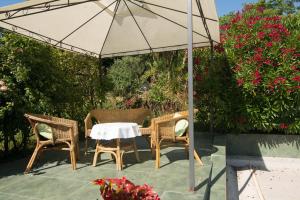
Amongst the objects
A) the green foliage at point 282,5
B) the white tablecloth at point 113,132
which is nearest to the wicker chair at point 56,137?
the white tablecloth at point 113,132

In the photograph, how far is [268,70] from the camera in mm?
7297

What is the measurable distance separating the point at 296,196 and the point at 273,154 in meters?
2.12

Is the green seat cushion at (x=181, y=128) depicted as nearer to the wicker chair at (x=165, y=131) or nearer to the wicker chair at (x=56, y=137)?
the wicker chair at (x=165, y=131)

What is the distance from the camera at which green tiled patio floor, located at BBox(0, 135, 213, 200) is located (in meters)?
4.23

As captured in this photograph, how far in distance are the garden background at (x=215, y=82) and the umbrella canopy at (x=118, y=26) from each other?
1.10ft

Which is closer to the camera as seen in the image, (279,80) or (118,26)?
(279,80)

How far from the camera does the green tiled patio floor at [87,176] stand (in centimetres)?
423

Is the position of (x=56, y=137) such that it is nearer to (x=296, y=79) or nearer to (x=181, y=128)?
(x=181, y=128)

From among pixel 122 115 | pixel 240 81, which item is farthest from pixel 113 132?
pixel 240 81

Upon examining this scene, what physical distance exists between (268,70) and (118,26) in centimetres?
375

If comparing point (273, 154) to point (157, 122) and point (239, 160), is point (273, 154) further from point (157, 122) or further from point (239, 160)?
point (157, 122)

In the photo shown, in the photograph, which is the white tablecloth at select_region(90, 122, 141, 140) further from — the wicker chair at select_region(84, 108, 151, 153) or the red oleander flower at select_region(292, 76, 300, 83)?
the red oleander flower at select_region(292, 76, 300, 83)

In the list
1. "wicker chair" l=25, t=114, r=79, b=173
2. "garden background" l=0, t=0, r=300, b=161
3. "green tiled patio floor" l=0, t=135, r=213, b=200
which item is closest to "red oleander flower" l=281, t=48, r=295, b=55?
"garden background" l=0, t=0, r=300, b=161

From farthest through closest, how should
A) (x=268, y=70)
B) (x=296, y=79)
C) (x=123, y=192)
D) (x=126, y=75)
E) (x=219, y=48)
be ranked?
1. (x=126, y=75)
2. (x=219, y=48)
3. (x=268, y=70)
4. (x=296, y=79)
5. (x=123, y=192)
